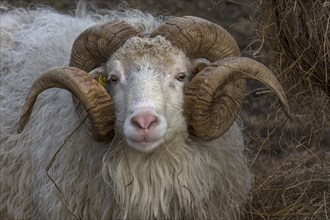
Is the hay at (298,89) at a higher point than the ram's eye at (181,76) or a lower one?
lower

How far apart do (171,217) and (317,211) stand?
1.03 meters

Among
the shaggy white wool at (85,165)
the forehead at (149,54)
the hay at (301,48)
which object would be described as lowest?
the shaggy white wool at (85,165)

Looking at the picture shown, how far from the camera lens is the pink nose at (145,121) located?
448 cm

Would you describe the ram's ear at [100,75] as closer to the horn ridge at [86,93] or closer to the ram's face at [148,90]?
the ram's face at [148,90]

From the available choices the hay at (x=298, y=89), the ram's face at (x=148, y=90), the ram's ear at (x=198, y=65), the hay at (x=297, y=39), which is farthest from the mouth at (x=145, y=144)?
the hay at (x=297, y=39)

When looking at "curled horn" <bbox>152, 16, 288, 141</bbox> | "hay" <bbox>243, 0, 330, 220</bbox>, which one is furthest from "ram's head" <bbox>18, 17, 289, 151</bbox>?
"hay" <bbox>243, 0, 330, 220</bbox>

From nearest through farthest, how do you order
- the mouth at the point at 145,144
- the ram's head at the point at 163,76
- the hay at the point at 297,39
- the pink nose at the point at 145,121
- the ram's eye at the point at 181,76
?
the pink nose at the point at 145,121 < the mouth at the point at 145,144 < the ram's head at the point at 163,76 < the ram's eye at the point at 181,76 < the hay at the point at 297,39

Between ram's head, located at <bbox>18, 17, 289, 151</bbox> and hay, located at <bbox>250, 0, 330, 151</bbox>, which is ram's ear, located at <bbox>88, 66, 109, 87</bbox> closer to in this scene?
ram's head, located at <bbox>18, 17, 289, 151</bbox>

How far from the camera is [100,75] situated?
5109mm

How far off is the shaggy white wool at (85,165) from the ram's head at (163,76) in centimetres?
18

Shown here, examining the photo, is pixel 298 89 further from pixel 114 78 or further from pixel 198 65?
pixel 114 78

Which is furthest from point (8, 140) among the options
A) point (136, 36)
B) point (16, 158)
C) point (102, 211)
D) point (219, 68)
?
point (219, 68)

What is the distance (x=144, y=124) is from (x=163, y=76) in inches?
18.1

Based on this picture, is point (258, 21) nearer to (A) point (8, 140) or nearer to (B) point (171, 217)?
(B) point (171, 217)
